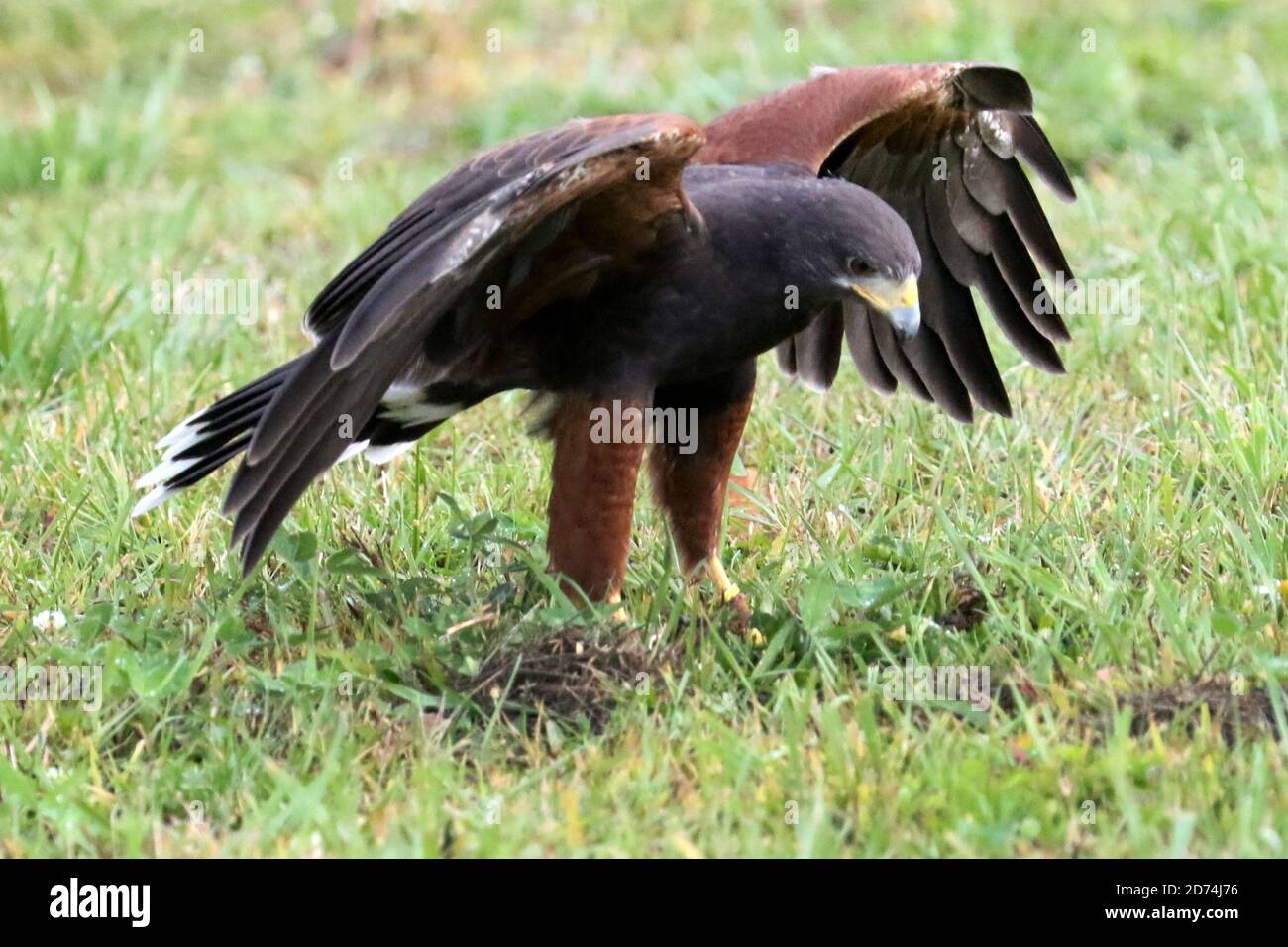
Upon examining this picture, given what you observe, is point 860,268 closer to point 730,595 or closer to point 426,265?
point 730,595

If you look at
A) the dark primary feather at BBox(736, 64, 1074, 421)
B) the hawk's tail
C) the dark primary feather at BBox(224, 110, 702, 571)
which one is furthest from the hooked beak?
the hawk's tail

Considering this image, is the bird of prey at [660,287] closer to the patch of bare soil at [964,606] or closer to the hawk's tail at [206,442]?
the hawk's tail at [206,442]

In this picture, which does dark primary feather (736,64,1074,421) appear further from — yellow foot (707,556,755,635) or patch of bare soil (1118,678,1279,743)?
patch of bare soil (1118,678,1279,743)

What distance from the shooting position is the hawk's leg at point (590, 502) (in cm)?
391

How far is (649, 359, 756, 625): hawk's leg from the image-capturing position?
4207 millimetres

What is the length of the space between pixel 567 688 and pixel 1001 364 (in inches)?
96.2

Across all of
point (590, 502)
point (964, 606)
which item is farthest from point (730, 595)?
point (964, 606)

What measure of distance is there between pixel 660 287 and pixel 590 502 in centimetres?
50

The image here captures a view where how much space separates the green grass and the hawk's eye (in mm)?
662

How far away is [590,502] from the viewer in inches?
154

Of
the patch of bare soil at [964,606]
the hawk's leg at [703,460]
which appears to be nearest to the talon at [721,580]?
the hawk's leg at [703,460]

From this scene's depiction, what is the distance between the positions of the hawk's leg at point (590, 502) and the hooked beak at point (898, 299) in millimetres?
556

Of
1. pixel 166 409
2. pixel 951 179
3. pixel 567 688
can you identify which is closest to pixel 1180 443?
pixel 951 179

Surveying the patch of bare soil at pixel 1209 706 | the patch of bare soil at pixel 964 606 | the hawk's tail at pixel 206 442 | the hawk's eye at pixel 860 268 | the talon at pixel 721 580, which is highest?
the hawk's eye at pixel 860 268
